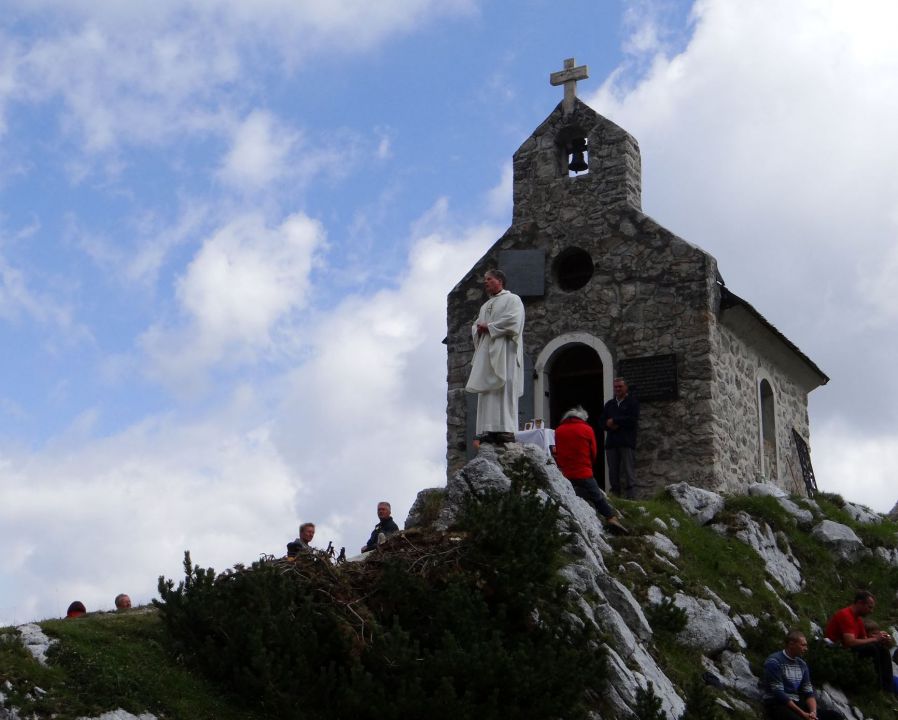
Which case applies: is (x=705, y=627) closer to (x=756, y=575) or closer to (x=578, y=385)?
(x=756, y=575)

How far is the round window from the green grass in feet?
35.1

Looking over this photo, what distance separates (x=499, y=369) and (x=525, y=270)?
6.01 meters

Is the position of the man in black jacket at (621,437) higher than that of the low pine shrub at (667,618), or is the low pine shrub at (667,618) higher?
the man in black jacket at (621,437)

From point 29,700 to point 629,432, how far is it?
34.5ft

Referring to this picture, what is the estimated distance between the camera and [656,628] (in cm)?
1278

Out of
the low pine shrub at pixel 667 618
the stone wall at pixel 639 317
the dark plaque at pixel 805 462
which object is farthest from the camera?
the dark plaque at pixel 805 462

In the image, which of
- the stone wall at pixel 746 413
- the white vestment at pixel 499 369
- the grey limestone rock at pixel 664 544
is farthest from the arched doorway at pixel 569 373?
the white vestment at pixel 499 369

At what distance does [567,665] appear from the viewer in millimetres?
10203

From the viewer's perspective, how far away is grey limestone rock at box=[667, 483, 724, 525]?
640 inches

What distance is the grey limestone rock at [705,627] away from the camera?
13.0 meters

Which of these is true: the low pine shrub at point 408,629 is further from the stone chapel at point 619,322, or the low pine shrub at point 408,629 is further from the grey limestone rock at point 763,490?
the grey limestone rock at point 763,490

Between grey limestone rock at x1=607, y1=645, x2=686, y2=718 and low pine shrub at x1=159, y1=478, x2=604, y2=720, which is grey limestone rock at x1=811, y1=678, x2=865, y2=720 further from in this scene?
low pine shrub at x1=159, y1=478, x2=604, y2=720

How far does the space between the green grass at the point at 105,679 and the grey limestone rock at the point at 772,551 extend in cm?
814

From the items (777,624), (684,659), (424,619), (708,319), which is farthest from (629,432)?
(424,619)
